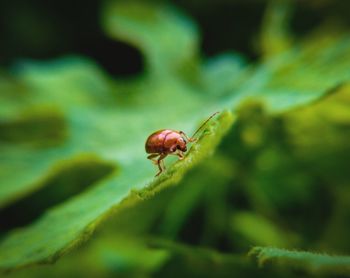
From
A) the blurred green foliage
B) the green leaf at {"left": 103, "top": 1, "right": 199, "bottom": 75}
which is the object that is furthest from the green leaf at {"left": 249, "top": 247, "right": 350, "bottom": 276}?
the green leaf at {"left": 103, "top": 1, "right": 199, "bottom": 75}

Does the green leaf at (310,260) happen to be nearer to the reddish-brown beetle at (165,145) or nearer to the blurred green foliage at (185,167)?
the blurred green foliage at (185,167)

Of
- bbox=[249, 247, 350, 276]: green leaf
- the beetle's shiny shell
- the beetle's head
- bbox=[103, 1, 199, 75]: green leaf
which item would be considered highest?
bbox=[103, 1, 199, 75]: green leaf

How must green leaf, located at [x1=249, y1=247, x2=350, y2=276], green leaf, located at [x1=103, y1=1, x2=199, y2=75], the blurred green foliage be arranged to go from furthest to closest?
1. green leaf, located at [x1=103, y1=1, x2=199, y2=75]
2. the blurred green foliage
3. green leaf, located at [x1=249, y1=247, x2=350, y2=276]

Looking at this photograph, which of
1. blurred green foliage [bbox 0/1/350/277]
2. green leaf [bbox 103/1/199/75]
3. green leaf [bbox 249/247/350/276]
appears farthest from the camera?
green leaf [bbox 103/1/199/75]

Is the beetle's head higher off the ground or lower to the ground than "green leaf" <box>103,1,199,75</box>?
lower

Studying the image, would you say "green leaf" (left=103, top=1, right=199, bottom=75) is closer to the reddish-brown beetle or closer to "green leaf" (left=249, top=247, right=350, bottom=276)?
the reddish-brown beetle

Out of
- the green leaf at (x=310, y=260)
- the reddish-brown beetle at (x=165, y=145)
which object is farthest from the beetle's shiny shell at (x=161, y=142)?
the green leaf at (x=310, y=260)

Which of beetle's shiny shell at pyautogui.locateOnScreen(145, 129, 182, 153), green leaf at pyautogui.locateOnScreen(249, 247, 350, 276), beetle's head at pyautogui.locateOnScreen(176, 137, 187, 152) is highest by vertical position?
beetle's shiny shell at pyautogui.locateOnScreen(145, 129, 182, 153)

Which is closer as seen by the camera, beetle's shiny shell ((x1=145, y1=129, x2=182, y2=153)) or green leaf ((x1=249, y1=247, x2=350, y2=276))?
green leaf ((x1=249, y1=247, x2=350, y2=276))

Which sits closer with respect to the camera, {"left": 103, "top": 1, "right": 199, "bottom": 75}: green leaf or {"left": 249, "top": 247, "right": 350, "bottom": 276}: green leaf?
{"left": 249, "top": 247, "right": 350, "bottom": 276}: green leaf
